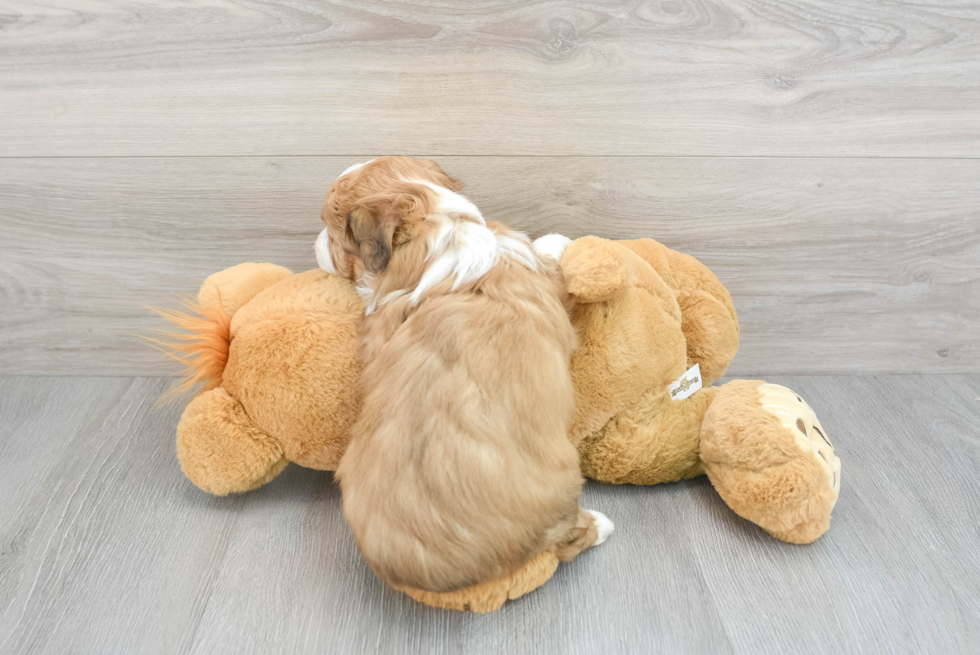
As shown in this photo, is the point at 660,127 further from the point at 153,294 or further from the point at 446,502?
the point at 153,294

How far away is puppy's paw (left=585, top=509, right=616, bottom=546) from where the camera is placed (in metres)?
1.03

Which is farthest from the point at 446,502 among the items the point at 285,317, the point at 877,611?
the point at 877,611

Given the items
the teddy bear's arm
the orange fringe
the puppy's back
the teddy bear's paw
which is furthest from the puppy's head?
the teddy bear's paw

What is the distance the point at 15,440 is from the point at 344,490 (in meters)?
0.85

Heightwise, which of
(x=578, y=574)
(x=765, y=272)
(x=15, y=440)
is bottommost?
(x=15, y=440)

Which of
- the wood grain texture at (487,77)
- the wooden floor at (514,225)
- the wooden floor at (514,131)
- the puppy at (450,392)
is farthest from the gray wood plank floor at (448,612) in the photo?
the wood grain texture at (487,77)

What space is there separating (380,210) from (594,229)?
530 millimetres

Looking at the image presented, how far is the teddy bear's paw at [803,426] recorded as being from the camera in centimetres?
101

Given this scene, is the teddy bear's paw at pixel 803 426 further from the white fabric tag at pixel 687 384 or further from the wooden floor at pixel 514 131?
the wooden floor at pixel 514 131

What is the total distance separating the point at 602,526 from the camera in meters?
1.04

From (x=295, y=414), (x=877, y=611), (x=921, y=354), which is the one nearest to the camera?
(x=877, y=611)

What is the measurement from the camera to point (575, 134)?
4.08 feet

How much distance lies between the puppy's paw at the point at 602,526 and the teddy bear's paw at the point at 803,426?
0.31 metres

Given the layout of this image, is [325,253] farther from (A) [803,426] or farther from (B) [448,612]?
(A) [803,426]
